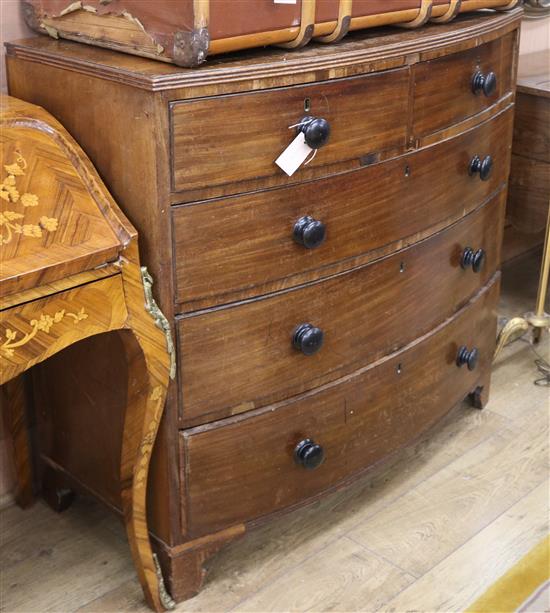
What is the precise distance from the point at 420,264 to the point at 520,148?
1.06 meters

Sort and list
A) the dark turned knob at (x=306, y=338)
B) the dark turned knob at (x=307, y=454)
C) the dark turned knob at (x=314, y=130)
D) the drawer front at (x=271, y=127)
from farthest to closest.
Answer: the dark turned knob at (x=307, y=454) → the dark turned knob at (x=306, y=338) → the dark turned knob at (x=314, y=130) → the drawer front at (x=271, y=127)

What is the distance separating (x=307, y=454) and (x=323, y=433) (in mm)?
78

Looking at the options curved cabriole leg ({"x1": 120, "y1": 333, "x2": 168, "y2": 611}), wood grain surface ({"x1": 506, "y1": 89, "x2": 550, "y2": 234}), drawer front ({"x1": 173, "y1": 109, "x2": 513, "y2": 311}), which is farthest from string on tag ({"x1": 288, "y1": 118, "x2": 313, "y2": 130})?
wood grain surface ({"x1": 506, "y1": 89, "x2": 550, "y2": 234})

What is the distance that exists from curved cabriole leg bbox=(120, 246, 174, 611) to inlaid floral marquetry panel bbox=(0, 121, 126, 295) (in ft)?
0.28

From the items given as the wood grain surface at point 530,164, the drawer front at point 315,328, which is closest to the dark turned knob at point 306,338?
the drawer front at point 315,328

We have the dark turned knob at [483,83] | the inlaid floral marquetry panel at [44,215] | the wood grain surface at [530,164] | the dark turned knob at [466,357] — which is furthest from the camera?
the wood grain surface at [530,164]

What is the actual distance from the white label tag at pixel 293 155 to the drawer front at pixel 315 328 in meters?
0.25

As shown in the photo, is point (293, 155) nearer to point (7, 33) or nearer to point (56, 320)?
point (56, 320)

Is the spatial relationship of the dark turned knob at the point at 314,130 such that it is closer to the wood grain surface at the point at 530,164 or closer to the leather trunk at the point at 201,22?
the leather trunk at the point at 201,22

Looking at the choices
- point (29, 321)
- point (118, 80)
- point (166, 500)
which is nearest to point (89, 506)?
point (166, 500)

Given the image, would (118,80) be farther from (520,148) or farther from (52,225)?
(520,148)

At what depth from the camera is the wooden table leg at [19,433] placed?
211 centimetres

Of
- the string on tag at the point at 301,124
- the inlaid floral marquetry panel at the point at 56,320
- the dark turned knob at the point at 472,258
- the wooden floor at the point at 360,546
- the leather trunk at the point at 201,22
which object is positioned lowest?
the wooden floor at the point at 360,546

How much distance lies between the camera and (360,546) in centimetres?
217
